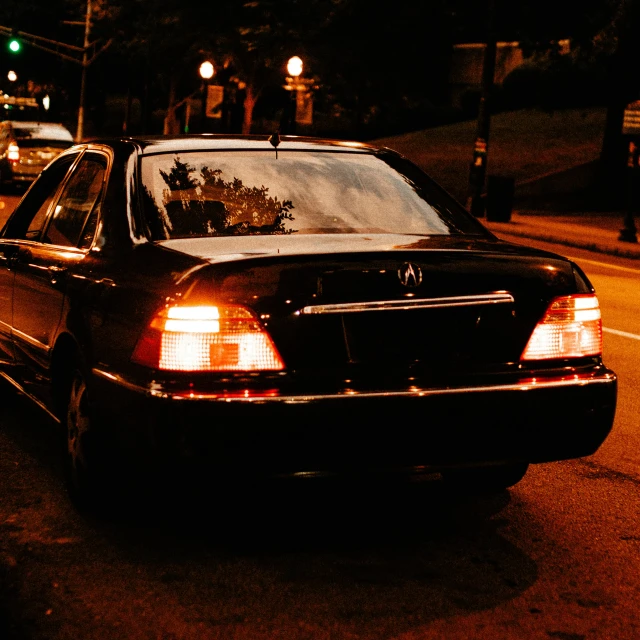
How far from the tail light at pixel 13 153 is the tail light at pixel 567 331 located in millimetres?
26621

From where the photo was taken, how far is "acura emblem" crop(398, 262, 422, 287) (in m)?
4.56

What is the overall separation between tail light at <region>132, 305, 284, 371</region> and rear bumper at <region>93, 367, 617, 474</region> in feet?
0.43

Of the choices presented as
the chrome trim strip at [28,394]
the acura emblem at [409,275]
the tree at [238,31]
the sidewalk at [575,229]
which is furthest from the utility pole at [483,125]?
the acura emblem at [409,275]

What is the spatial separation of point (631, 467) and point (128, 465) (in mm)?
2889

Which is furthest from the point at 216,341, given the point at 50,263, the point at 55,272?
the point at 50,263

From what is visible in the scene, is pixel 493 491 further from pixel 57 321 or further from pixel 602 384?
pixel 57 321

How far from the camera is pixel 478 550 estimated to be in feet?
16.2

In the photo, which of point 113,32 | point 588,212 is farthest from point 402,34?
point 113,32

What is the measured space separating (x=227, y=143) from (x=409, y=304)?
5.52ft

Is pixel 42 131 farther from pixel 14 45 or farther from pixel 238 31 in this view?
pixel 14 45

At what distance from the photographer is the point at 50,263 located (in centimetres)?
581

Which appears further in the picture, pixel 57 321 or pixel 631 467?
pixel 631 467

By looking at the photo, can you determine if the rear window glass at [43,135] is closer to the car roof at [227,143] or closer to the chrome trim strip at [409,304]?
the car roof at [227,143]

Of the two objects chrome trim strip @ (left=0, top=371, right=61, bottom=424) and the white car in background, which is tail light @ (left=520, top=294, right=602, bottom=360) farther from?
the white car in background
